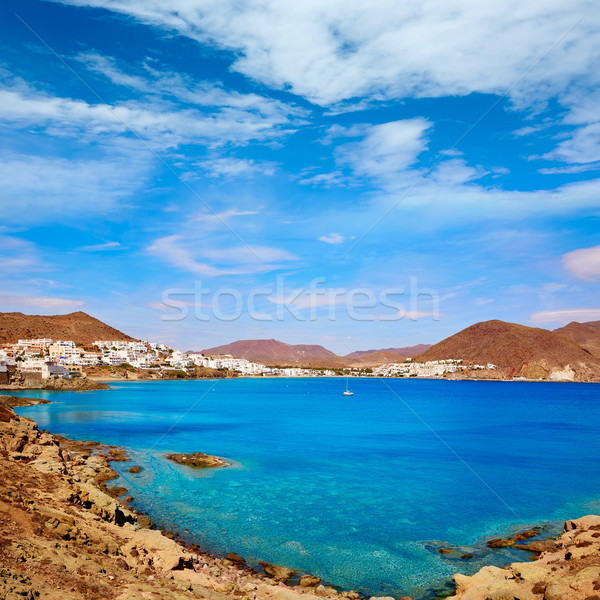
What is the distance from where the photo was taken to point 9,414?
85.1ft

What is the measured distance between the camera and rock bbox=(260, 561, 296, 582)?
53.8 feet

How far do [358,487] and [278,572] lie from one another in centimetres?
1419

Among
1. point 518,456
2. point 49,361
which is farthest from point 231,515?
point 49,361

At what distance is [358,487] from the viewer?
1175 inches

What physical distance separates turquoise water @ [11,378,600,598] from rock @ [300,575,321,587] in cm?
65

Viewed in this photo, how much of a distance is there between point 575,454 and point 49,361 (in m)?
131

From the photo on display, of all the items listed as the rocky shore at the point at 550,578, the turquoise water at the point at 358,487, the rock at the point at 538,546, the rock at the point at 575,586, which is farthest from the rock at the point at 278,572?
the rock at the point at 538,546

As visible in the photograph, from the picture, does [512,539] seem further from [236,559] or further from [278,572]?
[236,559]

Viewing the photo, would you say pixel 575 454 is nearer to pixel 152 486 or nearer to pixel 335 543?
pixel 335 543

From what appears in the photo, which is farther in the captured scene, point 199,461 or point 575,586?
point 199,461

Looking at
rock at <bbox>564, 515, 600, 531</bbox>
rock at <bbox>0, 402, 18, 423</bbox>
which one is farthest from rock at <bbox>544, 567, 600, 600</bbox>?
rock at <bbox>0, 402, 18, 423</bbox>

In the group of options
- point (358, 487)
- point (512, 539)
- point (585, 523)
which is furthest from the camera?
point (358, 487)

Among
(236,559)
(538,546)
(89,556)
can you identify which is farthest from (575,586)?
(89,556)

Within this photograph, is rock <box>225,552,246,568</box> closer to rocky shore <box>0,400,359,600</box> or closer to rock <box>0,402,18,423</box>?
rocky shore <box>0,400,359,600</box>
